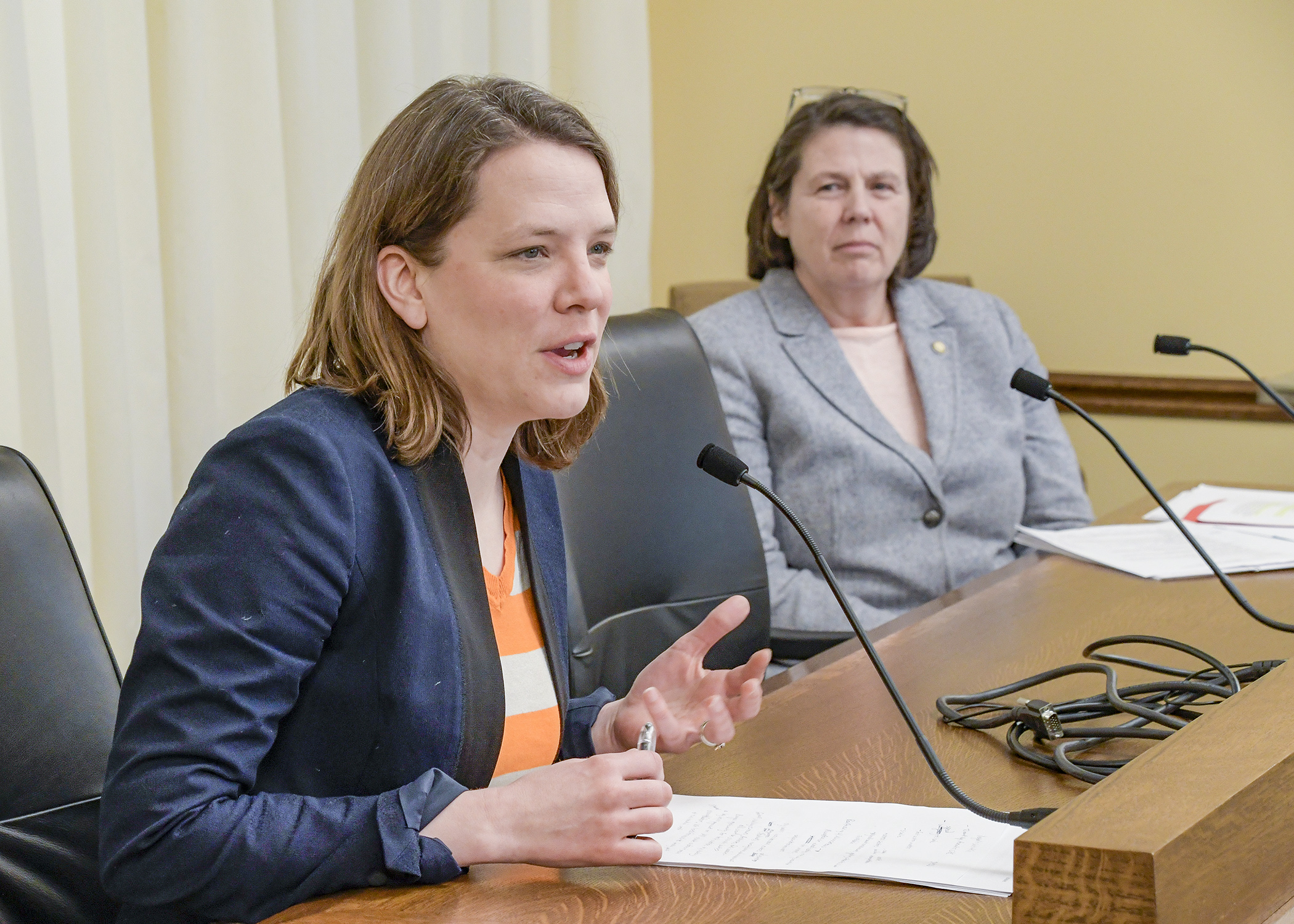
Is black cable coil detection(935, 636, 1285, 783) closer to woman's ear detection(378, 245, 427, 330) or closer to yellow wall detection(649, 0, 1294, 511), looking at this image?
woman's ear detection(378, 245, 427, 330)

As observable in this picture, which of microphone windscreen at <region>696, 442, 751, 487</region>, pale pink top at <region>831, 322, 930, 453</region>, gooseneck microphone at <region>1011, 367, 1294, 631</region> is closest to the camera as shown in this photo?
microphone windscreen at <region>696, 442, 751, 487</region>

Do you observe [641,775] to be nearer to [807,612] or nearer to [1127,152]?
[807,612]

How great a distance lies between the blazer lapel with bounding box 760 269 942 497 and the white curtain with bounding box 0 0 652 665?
79 centimetres

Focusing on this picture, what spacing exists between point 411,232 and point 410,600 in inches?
12.3

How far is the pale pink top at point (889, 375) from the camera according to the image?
89.7 inches

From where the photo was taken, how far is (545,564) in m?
1.25

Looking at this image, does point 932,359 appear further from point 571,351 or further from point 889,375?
point 571,351

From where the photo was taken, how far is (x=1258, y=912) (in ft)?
2.41

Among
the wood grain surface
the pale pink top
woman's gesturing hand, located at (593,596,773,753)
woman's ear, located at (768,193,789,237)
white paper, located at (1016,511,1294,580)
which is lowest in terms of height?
the wood grain surface

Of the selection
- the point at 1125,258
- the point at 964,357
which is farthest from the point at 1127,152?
the point at 964,357

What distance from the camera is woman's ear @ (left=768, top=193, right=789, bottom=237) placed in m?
2.46

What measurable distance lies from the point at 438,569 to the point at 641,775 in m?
0.24

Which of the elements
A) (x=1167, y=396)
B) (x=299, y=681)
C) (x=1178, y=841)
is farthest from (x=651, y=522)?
(x=1167, y=396)

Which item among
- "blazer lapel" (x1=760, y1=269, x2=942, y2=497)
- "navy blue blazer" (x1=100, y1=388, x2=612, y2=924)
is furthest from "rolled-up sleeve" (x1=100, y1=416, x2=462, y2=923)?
"blazer lapel" (x1=760, y1=269, x2=942, y2=497)
